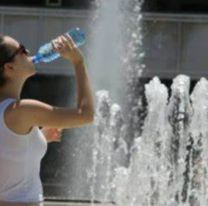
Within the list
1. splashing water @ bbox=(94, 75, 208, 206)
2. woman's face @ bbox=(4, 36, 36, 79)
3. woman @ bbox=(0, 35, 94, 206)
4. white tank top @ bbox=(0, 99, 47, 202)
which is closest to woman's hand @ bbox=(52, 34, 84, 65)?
woman @ bbox=(0, 35, 94, 206)

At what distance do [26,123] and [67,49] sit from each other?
10.3 inches

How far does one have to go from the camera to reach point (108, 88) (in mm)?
14742

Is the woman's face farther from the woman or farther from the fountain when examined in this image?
the fountain

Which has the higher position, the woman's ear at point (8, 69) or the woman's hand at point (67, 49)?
the woman's hand at point (67, 49)

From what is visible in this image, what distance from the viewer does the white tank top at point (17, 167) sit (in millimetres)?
2492

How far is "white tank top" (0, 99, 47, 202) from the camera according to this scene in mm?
2492

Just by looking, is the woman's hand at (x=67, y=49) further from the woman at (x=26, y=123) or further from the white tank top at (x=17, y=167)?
the white tank top at (x=17, y=167)

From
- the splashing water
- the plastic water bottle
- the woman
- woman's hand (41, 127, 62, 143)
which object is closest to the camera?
the woman

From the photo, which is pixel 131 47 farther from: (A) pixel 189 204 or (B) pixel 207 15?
(A) pixel 189 204

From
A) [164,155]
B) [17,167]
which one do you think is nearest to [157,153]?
[164,155]

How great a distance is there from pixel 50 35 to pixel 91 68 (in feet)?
3.68

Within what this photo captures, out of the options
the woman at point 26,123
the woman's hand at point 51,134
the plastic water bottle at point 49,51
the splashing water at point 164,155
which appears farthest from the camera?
the splashing water at point 164,155

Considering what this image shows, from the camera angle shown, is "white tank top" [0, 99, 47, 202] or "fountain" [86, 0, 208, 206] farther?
"fountain" [86, 0, 208, 206]

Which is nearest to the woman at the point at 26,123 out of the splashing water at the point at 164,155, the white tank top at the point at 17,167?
the white tank top at the point at 17,167
